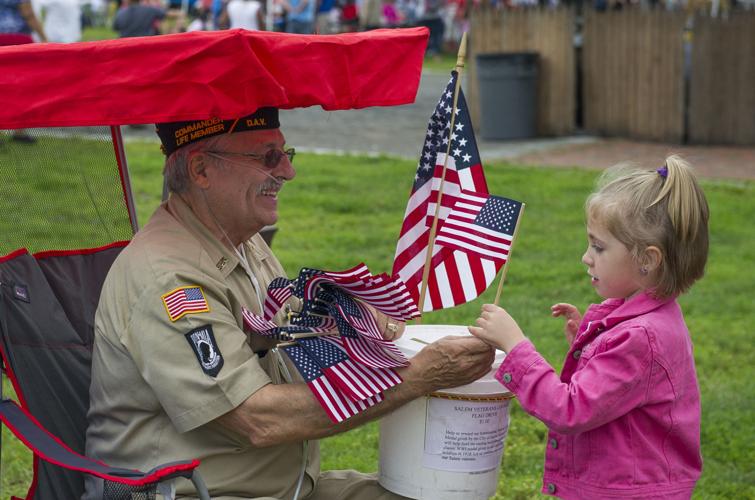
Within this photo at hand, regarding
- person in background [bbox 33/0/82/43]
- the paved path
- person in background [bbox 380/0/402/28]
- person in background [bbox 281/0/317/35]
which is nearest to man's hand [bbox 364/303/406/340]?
the paved path

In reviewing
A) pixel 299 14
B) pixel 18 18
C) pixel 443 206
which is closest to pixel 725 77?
pixel 18 18

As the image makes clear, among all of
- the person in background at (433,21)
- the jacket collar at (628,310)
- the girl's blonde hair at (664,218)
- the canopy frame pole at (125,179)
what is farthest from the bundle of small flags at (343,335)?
the person in background at (433,21)

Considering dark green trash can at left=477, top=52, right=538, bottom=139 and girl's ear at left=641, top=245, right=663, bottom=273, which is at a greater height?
girl's ear at left=641, top=245, right=663, bottom=273

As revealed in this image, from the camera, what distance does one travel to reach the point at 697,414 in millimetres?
2912

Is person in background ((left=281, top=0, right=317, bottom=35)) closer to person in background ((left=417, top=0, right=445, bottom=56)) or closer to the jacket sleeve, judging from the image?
person in background ((left=417, top=0, right=445, bottom=56))

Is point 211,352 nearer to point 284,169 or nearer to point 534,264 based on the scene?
point 284,169

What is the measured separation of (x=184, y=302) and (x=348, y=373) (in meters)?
0.45

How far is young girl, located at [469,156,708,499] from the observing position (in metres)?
2.77

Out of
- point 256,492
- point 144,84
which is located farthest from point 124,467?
point 144,84

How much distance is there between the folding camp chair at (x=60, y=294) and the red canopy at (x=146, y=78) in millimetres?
807

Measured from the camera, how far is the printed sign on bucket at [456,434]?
9.72 ft

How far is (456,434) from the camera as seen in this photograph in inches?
117

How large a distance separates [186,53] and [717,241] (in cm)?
715

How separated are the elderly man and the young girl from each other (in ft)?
0.86
